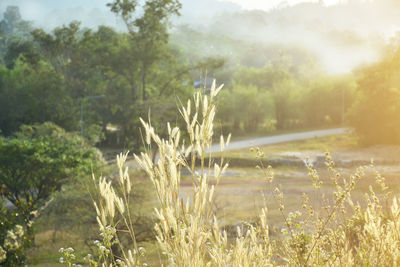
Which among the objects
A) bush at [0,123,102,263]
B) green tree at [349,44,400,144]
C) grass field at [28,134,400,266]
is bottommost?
grass field at [28,134,400,266]

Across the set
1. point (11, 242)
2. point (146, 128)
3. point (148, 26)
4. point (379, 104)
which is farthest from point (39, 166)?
point (379, 104)

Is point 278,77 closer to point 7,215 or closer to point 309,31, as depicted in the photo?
point 7,215

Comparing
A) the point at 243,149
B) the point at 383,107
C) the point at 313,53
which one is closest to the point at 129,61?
the point at 243,149

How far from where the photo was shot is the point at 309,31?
14812 cm

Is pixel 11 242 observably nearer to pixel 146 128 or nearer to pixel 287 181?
pixel 146 128

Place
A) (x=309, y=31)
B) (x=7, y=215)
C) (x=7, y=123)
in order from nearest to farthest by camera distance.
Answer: (x=7, y=215) < (x=7, y=123) < (x=309, y=31)

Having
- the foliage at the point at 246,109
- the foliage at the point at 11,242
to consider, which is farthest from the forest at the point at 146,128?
the foliage at the point at 246,109

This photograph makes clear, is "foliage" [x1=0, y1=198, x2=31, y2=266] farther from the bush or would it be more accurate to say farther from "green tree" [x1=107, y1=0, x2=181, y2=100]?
"green tree" [x1=107, y1=0, x2=181, y2=100]

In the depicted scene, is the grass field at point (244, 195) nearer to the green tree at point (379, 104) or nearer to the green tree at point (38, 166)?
the green tree at point (38, 166)

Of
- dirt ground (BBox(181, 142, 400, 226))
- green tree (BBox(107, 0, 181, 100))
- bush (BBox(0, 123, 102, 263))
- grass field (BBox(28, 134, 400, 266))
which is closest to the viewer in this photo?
grass field (BBox(28, 134, 400, 266))

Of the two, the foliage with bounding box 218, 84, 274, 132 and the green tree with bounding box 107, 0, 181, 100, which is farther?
the foliage with bounding box 218, 84, 274, 132

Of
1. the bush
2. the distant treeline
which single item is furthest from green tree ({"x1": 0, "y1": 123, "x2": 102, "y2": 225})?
the distant treeline

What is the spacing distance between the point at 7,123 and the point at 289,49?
252 feet

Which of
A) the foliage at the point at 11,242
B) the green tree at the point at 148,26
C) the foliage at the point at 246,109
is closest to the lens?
the foliage at the point at 11,242
